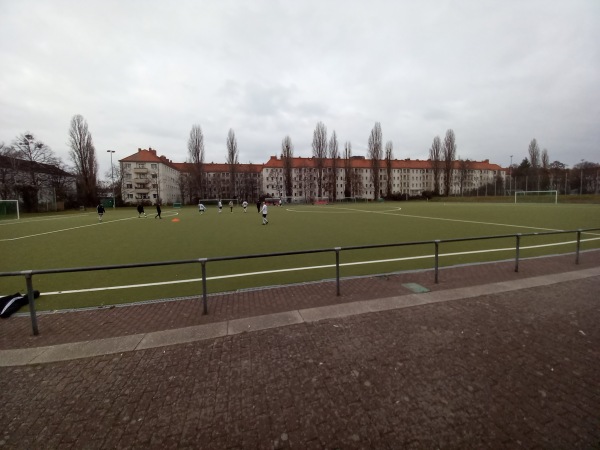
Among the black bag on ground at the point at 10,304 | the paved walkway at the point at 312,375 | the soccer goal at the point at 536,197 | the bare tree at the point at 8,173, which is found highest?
the bare tree at the point at 8,173

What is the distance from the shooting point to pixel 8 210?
33.8 m

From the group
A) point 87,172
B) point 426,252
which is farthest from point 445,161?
point 87,172

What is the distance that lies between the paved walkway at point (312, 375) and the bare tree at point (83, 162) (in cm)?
6313

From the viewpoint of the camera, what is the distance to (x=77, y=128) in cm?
5472

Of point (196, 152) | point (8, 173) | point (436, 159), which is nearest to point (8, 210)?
point (8, 173)

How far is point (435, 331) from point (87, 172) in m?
69.3

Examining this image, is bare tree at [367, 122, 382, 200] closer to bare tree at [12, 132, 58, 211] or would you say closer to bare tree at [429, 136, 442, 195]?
bare tree at [429, 136, 442, 195]

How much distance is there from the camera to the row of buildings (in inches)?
2991

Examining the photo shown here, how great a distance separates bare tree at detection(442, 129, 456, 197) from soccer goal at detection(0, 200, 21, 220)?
91.1 m

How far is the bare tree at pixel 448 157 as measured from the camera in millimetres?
80312

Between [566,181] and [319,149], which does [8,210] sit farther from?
[566,181]

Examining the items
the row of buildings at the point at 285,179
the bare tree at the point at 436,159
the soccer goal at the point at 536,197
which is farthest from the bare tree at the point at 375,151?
the soccer goal at the point at 536,197

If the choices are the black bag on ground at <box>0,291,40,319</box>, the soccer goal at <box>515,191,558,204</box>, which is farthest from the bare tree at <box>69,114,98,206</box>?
the soccer goal at <box>515,191,558,204</box>

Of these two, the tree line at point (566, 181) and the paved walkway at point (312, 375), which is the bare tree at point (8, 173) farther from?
the tree line at point (566, 181)
